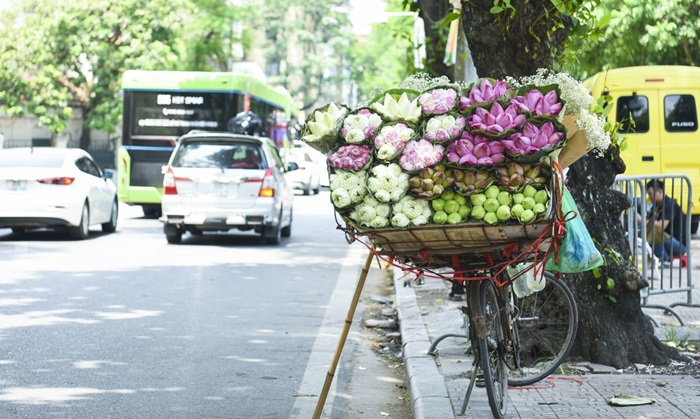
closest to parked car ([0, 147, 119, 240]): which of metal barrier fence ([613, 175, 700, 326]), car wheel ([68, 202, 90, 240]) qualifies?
car wheel ([68, 202, 90, 240])

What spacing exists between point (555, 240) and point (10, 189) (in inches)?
535

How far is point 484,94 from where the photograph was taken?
225 inches

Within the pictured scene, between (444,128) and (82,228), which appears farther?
(82,228)

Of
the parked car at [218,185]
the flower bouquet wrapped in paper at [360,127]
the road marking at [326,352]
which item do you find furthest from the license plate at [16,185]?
the flower bouquet wrapped in paper at [360,127]

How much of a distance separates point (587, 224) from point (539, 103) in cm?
266

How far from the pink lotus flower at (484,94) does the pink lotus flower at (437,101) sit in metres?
0.05

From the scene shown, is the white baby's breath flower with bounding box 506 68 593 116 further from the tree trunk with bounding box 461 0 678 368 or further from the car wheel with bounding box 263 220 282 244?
the car wheel with bounding box 263 220 282 244

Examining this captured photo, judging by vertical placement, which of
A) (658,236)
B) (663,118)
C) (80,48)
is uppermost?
(80,48)

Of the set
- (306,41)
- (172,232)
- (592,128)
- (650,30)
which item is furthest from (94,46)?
(592,128)

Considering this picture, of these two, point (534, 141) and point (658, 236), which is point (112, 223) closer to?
point (658, 236)

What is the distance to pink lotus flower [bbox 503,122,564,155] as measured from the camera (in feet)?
18.2

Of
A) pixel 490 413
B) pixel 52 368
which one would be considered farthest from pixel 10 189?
pixel 490 413

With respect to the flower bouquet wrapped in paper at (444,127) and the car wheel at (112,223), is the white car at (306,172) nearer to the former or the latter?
the car wheel at (112,223)

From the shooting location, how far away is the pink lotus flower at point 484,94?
570 cm
